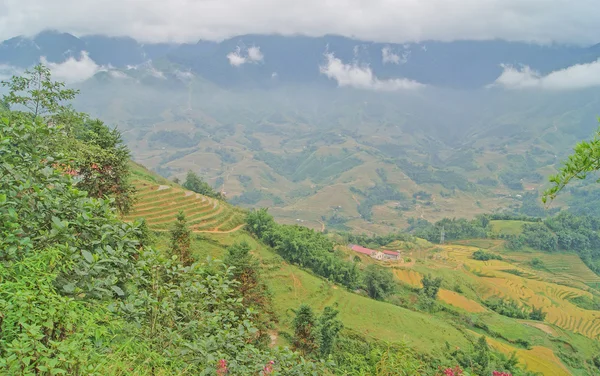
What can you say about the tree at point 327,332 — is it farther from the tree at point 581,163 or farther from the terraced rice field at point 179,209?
the tree at point 581,163

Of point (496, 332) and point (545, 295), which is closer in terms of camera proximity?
point (496, 332)

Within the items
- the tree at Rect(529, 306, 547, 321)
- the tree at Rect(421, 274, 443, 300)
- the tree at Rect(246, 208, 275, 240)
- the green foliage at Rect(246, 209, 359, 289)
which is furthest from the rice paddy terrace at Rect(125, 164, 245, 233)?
the tree at Rect(529, 306, 547, 321)

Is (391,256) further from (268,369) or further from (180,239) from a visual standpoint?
(268,369)

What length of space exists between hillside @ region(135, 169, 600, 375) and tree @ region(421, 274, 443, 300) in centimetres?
156

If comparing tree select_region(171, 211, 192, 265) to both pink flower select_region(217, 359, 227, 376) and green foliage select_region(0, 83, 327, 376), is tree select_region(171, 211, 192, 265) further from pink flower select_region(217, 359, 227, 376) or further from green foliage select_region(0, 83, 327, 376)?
pink flower select_region(217, 359, 227, 376)

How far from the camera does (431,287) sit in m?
53.8

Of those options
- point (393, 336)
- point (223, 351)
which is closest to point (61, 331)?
point (223, 351)

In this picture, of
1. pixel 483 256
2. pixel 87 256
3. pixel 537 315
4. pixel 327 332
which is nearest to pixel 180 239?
pixel 327 332

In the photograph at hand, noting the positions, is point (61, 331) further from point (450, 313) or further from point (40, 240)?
point (450, 313)

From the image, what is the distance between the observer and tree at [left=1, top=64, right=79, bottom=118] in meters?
12.8

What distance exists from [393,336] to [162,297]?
31640mm

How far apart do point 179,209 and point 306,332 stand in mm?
Answer: 22767

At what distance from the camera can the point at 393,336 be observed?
31969 mm

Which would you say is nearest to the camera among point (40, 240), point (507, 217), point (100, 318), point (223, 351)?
point (100, 318)
